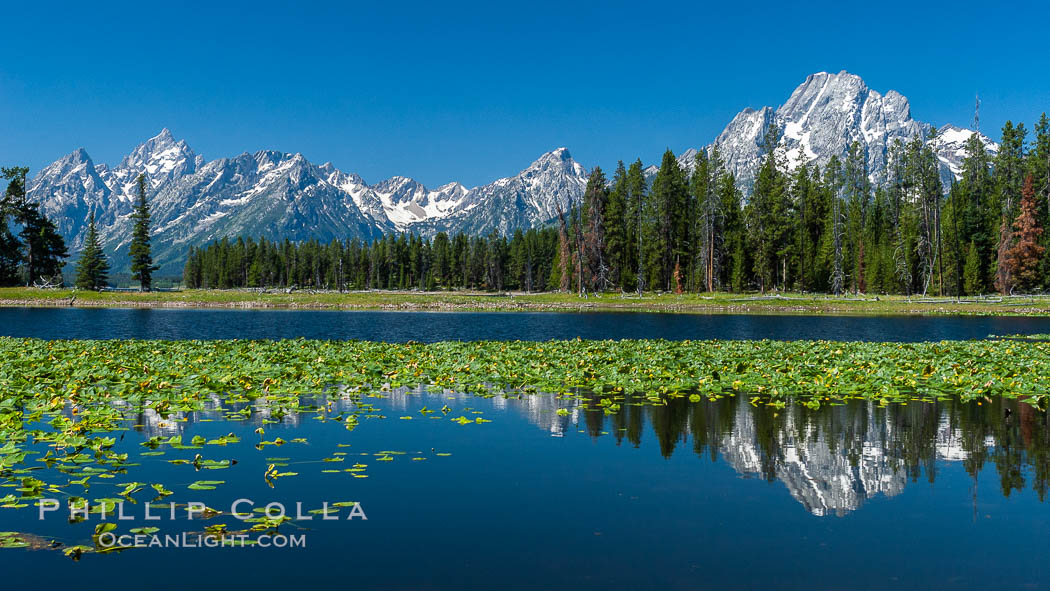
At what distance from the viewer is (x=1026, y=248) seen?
76375mm

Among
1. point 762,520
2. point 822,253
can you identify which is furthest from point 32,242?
point 822,253

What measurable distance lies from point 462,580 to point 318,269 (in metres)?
195

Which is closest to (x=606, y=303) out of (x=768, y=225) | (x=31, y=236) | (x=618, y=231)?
(x=618, y=231)

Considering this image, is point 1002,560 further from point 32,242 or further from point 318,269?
point 318,269

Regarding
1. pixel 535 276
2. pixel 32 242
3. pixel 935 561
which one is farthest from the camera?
pixel 535 276

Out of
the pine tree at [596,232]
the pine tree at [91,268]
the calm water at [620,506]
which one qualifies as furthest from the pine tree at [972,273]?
the pine tree at [91,268]

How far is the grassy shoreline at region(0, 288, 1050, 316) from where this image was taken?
70438 millimetres

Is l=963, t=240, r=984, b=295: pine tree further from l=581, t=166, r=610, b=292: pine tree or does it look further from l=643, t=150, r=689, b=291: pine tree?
l=581, t=166, r=610, b=292: pine tree

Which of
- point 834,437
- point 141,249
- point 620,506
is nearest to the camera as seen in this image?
point 620,506

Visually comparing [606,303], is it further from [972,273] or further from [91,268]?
[91,268]

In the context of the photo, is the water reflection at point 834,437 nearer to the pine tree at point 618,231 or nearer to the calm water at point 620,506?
the calm water at point 620,506

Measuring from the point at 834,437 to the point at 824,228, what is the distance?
9660 centimetres

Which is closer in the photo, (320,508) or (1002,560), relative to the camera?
(1002,560)

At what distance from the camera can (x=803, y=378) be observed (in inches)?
763
